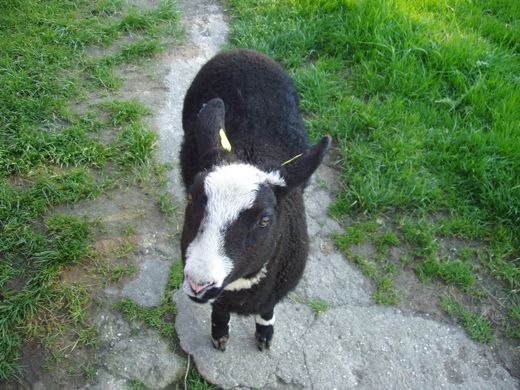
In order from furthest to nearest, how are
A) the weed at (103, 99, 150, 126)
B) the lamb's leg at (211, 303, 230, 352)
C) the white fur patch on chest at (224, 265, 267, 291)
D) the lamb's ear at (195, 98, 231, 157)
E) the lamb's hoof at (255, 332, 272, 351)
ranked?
1. the weed at (103, 99, 150, 126)
2. the lamb's hoof at (255, 332, 272, 351)
3. the lamb's leg at (211, 303, 230, 352)
4. the white fur patch on chest at (224, 265, 267, 291)
5. the lamb's ear at (195, 98, 231, 157)

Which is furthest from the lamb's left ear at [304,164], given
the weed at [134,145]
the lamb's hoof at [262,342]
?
the weed at [134,145]

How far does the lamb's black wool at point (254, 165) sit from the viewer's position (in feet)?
Result: 8.46

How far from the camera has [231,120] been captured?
350cm

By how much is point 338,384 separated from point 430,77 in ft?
10.3

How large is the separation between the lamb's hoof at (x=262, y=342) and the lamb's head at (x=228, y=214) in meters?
0.79

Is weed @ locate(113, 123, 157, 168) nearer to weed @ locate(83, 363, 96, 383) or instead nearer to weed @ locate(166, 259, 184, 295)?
weed @ locate(166, 259, 184, 295)

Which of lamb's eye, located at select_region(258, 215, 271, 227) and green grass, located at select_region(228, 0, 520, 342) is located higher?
lamb's eye, located at select_region(258, 215, 271, 227)

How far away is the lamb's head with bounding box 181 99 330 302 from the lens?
2436 mm

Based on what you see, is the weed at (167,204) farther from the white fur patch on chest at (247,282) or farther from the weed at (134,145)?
the white fur patch on chest at (247,282)

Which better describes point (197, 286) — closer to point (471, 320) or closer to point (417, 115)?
point (471, 320)

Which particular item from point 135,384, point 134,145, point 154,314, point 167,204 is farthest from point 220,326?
point 134,145

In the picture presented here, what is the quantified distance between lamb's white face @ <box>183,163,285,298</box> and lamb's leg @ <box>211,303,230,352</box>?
0.78 m

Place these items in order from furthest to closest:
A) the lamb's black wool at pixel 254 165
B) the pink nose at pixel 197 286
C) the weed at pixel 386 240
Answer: the weed at pixel 386 240
the lamb's black wool at pixel 254 165
the pink nose at pixel 197 286

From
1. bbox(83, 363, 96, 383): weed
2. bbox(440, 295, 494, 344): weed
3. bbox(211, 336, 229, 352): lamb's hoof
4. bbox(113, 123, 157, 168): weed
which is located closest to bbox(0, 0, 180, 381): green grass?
bbox(113, 123, 157, 168): weed
